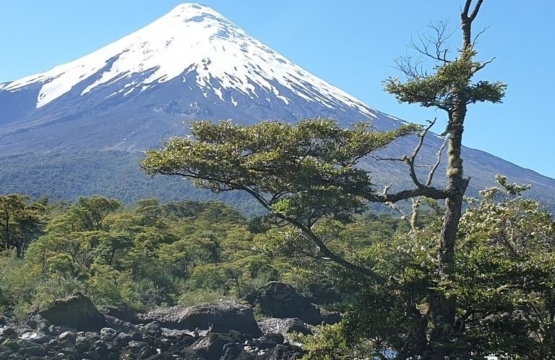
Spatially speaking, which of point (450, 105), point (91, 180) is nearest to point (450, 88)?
point (450, 105)

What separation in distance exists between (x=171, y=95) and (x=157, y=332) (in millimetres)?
130743

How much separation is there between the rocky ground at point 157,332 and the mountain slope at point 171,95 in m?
88.0

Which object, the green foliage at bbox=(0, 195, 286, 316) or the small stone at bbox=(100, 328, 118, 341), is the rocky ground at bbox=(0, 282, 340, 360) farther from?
the green foliage at bbox=(0, 195, 286, 316)

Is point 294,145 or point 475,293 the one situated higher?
point 294,145

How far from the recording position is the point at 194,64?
525ft

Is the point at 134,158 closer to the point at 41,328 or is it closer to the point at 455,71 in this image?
the point at 41,328

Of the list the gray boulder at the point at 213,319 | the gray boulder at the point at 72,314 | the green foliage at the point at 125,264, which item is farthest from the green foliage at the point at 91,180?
the gray boulder at the point at 72,314

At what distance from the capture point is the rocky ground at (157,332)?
1691 centimetres

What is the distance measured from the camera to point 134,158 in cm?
11544

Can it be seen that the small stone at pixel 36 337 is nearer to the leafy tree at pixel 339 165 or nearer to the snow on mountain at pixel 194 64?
the leafy tree at pixel 339 165

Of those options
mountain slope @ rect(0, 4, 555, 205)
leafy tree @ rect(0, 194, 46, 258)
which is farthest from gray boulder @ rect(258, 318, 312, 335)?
mountain slope @ rect(0, 4, 555, 205)

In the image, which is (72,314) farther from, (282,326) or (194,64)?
(194,64)

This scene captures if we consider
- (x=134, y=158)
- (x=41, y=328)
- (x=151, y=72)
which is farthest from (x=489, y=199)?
(x=151, y=72)

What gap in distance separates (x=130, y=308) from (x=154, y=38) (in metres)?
155
